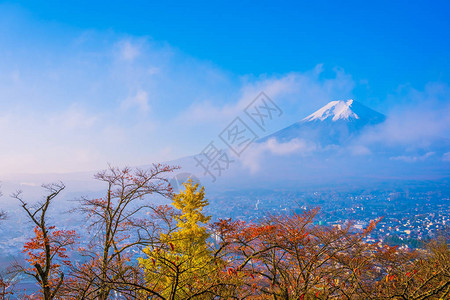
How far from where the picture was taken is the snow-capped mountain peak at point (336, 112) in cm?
19025

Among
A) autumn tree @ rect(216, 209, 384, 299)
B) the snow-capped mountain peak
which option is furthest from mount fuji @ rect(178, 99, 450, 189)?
autumn tree @ rect(216, 209, 384, 299)

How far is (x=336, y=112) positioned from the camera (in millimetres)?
193375

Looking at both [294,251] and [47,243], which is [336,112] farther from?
[47,243]

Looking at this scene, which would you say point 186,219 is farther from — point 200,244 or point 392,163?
point 392,163

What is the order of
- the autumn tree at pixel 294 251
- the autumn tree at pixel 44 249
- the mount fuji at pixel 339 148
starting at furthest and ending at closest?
the mount fuji at pixel 339 148 → the autumn tree at pixel 294 251 → the autumn tree at pixel 44 249

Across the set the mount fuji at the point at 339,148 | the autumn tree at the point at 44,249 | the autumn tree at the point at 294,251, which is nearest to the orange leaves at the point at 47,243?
the autumn tree at the point at 44,249

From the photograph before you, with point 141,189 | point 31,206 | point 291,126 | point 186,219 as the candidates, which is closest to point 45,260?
point 31,206

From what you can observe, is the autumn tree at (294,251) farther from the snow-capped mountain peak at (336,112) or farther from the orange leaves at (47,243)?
the snow-capped mountain peak at (336,112)

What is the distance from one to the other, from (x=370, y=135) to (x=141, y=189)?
752 feet

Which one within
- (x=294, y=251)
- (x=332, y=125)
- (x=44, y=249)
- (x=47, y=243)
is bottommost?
(x=294, y=251)

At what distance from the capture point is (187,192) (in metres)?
10.8

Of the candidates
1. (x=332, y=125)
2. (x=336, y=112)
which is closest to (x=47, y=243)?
(x=332, y=125)

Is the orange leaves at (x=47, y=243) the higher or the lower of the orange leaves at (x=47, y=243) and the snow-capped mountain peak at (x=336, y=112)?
the lower

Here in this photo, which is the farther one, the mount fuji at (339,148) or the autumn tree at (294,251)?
the mount fuji at (339,148)
